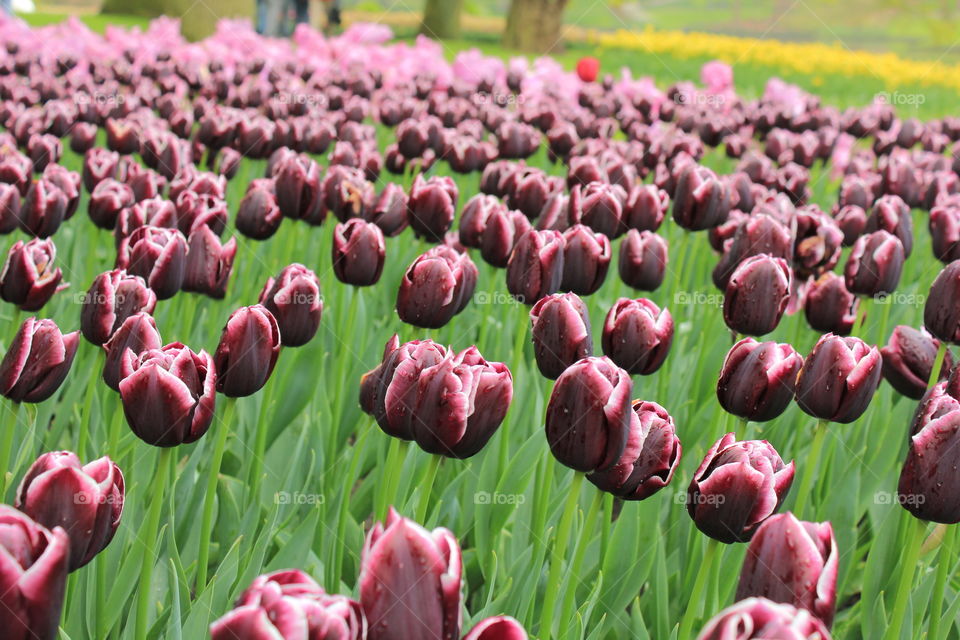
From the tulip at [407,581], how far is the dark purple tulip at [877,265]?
2122 millimetres

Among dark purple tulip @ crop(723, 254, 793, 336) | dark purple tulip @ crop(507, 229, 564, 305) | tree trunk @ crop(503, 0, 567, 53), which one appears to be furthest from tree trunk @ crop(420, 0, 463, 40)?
dark purple tulip @ crop(723, 254, 793, 336)

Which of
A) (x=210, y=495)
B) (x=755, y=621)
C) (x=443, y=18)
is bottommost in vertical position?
(x=210, y=495)

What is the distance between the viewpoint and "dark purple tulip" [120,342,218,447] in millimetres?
1460

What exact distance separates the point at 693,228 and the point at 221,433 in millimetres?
1868

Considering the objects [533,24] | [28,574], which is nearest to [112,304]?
[28,574]

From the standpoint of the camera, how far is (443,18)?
22969mm

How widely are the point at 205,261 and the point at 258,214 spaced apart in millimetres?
543

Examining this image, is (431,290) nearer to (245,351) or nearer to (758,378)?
(245,351)

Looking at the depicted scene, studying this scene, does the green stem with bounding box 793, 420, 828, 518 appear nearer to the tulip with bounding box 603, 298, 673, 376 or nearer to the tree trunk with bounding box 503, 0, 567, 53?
the tulip with bounding box 603, 298, 673, 376

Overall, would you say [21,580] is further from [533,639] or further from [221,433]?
[533,639]

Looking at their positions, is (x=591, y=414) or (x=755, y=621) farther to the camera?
(x=591, y=414)

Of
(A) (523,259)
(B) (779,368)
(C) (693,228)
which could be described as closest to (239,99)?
(C) (693,228)

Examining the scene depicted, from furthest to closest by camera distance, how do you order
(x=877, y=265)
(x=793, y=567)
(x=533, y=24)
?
(x=533, y=24)
(x=877, y=265)
(x=793, y=567)

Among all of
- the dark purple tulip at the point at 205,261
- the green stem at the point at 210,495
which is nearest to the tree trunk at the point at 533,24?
the dark purple tulip at the point at 205,261
